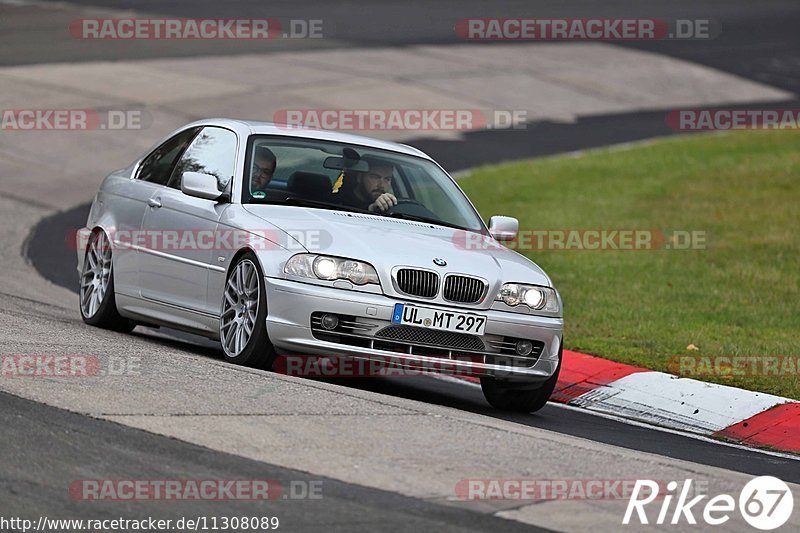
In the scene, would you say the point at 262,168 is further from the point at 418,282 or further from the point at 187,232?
the point at 418,282

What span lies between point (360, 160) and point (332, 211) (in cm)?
69

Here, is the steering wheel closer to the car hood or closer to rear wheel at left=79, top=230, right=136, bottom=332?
the car hood

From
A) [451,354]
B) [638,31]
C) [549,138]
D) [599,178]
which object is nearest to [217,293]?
[451,354]

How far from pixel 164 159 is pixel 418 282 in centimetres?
286

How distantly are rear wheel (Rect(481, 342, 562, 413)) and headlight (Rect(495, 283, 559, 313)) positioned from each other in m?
0.38

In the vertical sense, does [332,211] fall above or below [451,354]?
above

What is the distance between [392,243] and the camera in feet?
30.7

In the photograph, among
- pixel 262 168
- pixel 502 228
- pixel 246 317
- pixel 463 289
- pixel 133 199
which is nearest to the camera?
pixel 463 289

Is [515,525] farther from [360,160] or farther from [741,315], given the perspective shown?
[741,315]

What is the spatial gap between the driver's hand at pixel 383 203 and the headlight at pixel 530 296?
1.16m

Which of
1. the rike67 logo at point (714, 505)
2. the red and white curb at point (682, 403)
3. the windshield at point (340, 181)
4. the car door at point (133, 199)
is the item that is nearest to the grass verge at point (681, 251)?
the red and white curb at point (682, 403)

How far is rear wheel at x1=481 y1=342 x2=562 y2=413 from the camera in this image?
9984 mm

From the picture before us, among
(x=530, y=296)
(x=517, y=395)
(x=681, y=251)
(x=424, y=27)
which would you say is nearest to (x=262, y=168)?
(x=530, y=296)

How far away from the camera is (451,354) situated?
365 inches
